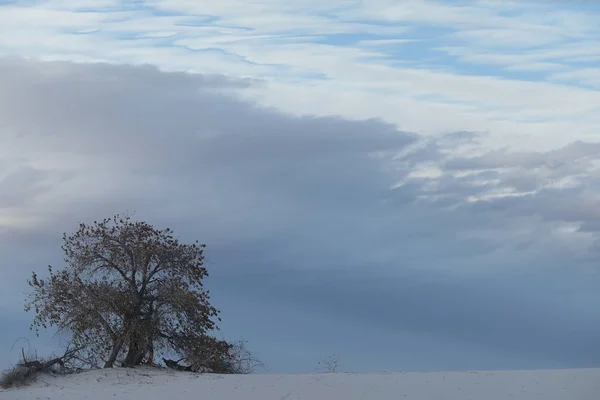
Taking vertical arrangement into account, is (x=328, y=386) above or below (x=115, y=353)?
below

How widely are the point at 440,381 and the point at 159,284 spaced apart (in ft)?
24.0

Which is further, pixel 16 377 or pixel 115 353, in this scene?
pixel 115 353

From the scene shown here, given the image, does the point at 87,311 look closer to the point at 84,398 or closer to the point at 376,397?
the point at 84,398

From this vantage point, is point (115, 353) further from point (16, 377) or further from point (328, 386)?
Result: point (328, 386)

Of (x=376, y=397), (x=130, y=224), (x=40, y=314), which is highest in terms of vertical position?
(x=130, y=224)

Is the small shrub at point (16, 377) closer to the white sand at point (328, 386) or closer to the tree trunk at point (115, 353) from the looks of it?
the white sand at point (328, 386)

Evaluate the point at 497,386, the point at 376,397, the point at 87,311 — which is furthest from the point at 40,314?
the point at 497,386

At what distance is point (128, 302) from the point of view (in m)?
19.3

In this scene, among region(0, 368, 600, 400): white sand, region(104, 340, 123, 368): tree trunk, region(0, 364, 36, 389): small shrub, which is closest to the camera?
region(0, 368, 600, 400): white sand

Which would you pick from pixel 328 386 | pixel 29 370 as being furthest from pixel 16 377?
pixel 328 386

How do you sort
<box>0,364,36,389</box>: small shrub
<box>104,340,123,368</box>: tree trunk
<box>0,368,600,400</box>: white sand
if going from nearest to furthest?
<box>0,368,600,400</box>: white sand → <box>0,364,36,389</box>: small shrub → <box>104,340,123,368</box>: tree trunk

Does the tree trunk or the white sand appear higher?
the tree trunk

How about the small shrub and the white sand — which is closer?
the white sand

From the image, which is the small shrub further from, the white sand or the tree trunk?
the tree trunk
